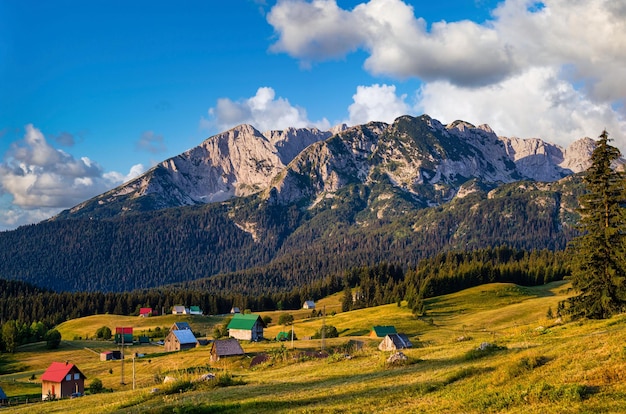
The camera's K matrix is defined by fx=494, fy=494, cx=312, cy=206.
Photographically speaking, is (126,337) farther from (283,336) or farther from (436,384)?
(436,384)

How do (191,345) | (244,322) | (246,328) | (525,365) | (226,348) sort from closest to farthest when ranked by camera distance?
1. (525,365)
2. (226,348)
3. (191,345)
4. (246,328)
5. (244,322)

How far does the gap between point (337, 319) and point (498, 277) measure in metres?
63.4

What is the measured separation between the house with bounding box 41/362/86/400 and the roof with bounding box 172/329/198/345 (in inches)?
1651

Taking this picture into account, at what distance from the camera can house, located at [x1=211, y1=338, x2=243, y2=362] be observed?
88.0 m

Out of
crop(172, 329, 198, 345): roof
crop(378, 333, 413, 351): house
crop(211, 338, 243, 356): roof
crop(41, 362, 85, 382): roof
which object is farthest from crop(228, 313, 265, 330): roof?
crop(378, 333, 413, 351): house

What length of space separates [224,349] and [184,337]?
34811 millimetres

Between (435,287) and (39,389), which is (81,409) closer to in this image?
(39,389)

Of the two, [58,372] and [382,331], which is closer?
[58,372]

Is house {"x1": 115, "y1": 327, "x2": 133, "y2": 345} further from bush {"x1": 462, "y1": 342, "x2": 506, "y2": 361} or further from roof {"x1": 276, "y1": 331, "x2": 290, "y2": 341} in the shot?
bush {"x1": 462, "y1": 342, "x2": 506, "y2": 361}

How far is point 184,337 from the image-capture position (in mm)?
119750

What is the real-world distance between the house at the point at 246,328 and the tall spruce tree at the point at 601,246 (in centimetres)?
9281

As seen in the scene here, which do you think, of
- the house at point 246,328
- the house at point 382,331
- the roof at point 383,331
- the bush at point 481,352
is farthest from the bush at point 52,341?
the bush at point 481,352

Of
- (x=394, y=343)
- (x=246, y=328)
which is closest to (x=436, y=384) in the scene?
(x=394, y=343)

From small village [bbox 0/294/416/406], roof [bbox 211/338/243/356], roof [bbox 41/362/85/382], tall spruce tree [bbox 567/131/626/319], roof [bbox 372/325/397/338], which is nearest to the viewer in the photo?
tall spruce tree [bbox 567/131/626/319]
